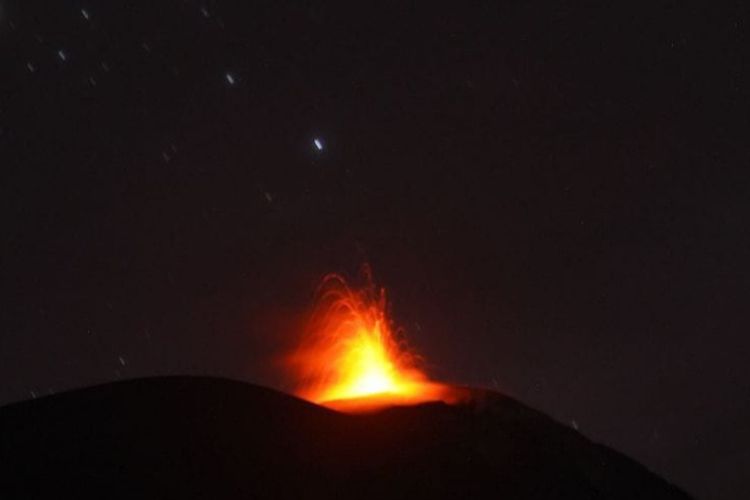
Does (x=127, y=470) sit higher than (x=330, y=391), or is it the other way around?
(x=330, y=391)

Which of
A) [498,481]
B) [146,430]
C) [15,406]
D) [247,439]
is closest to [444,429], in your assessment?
[498,481]

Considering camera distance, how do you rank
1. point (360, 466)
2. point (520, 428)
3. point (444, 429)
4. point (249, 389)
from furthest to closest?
point (520, 428) < point (444, 429) < point (249, 389) < point (360, 466)

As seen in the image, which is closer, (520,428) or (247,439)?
(247,439)

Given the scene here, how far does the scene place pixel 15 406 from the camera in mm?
30516

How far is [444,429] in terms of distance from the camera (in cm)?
→ 3747

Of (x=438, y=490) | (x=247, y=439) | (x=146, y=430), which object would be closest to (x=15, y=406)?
(x=146, y=430)

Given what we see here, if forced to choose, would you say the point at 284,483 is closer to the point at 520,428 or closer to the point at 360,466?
the point at 360,466

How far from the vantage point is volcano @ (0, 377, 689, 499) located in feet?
87.2

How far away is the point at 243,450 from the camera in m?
29.1

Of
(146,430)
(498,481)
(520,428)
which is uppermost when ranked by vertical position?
(520,428)

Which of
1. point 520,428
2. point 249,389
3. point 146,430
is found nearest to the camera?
point 146,430

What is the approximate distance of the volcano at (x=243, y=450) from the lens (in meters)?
26.6

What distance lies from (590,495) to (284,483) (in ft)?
49.5

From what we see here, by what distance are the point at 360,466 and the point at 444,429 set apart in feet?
22.7
